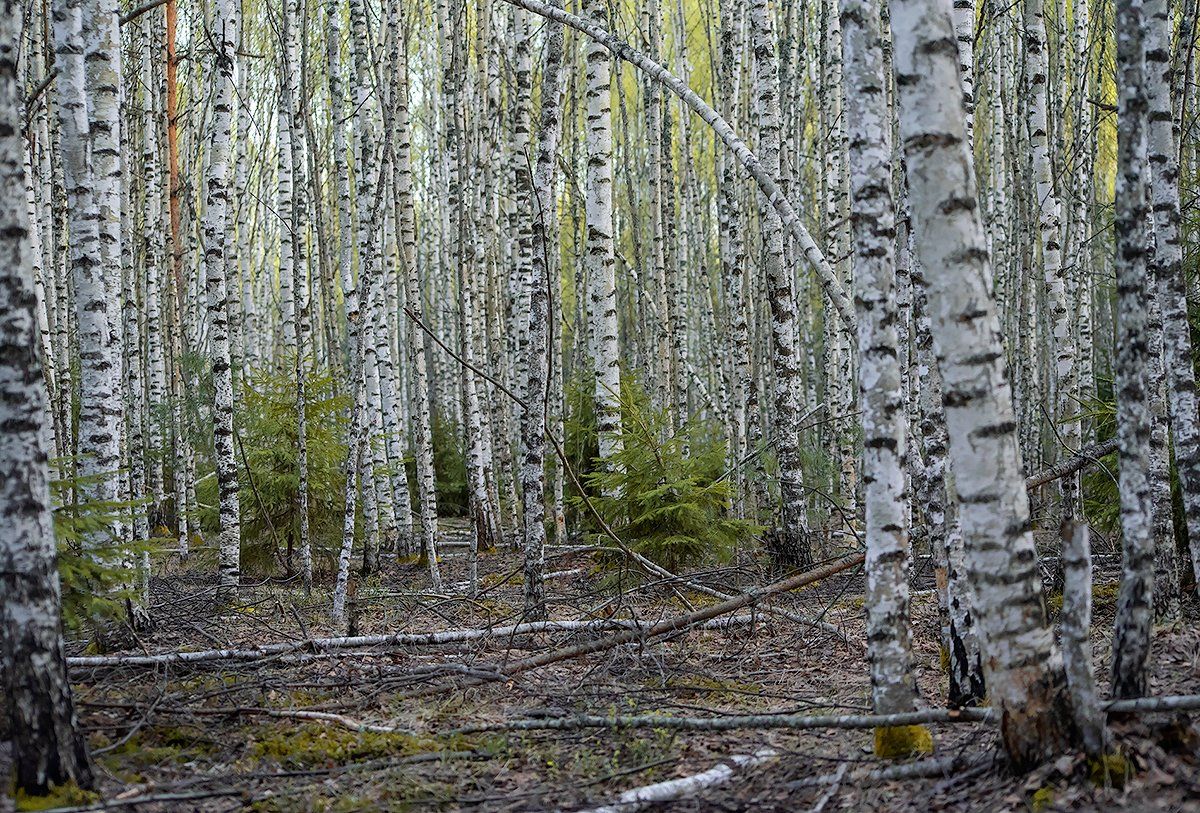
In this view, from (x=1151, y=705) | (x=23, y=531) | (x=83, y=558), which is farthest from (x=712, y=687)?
(x=23, y=531)

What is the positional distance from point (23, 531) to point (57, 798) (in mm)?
832

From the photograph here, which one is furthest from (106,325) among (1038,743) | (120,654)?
(1038,743)

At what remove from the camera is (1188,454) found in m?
4.68

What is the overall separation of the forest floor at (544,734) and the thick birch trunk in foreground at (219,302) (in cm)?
90

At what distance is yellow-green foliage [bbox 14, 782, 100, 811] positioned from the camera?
3049 mm

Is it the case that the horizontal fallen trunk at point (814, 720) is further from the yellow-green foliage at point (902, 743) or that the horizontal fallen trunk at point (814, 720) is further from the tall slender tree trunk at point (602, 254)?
the tall slender tree trunk at point (602, 254)

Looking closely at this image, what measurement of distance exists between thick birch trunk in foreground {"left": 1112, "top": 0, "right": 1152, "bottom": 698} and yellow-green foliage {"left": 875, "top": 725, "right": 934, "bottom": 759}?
0.71 metres

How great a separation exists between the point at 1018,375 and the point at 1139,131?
10041 mm

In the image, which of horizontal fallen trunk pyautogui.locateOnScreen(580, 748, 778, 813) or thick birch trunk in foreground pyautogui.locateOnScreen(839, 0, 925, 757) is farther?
thick birch trunk in foreground pyautogui.locateOnScreen(839, 0, 925, 757)

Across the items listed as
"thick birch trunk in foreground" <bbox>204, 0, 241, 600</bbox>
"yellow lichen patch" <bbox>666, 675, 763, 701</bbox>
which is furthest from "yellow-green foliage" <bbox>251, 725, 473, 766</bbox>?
"thick birch trunk in foreground" <bbox>204, 0, 241, 600</bbox>

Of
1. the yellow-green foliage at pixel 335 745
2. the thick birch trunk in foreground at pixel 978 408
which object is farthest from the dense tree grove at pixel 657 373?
the yellow-green foliage at pixel 335 745

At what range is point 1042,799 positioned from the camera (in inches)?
111

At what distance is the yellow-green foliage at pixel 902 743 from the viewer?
12.0 feet

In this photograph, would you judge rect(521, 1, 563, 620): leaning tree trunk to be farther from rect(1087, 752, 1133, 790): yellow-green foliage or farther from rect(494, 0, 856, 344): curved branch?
rect(1087, 752, 1133, 790): yellow-green foliage
